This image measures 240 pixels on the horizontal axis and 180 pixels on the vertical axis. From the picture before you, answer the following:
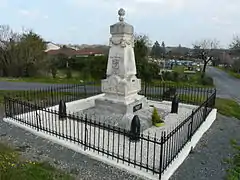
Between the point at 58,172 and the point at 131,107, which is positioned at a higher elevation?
the point at 131,107

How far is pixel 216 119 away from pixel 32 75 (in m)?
21.1

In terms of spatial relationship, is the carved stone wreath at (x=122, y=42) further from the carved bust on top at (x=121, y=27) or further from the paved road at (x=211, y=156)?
the paved road at (x=211, y=156)

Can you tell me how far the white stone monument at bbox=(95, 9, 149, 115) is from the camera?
8.46 meters

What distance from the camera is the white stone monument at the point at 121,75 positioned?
846cm

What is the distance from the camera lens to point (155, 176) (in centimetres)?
483

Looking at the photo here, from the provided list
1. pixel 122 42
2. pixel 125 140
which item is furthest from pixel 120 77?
pixel 125 140

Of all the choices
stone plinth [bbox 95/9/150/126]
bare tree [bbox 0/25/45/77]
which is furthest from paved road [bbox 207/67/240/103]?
bare tree [bbox 0/25/45/77]

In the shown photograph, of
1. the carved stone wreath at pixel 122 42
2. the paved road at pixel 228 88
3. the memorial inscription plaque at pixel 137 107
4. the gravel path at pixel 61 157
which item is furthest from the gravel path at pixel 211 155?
the paved road at pixel 228 88

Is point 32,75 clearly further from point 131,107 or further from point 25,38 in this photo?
point 131,107

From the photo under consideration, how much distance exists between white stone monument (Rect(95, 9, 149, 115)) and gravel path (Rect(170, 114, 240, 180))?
2.93 meters

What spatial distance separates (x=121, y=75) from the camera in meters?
8.64

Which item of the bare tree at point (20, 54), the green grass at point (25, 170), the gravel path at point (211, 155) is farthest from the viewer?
the bare tree at point (20, 54)

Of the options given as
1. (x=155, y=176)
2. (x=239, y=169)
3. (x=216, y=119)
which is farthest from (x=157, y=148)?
(x=216, y=119)

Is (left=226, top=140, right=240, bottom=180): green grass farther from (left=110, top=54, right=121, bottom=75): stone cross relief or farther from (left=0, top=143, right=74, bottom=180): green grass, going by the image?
(left=110, top=54, right=121, bottom=75): stone cross relief
